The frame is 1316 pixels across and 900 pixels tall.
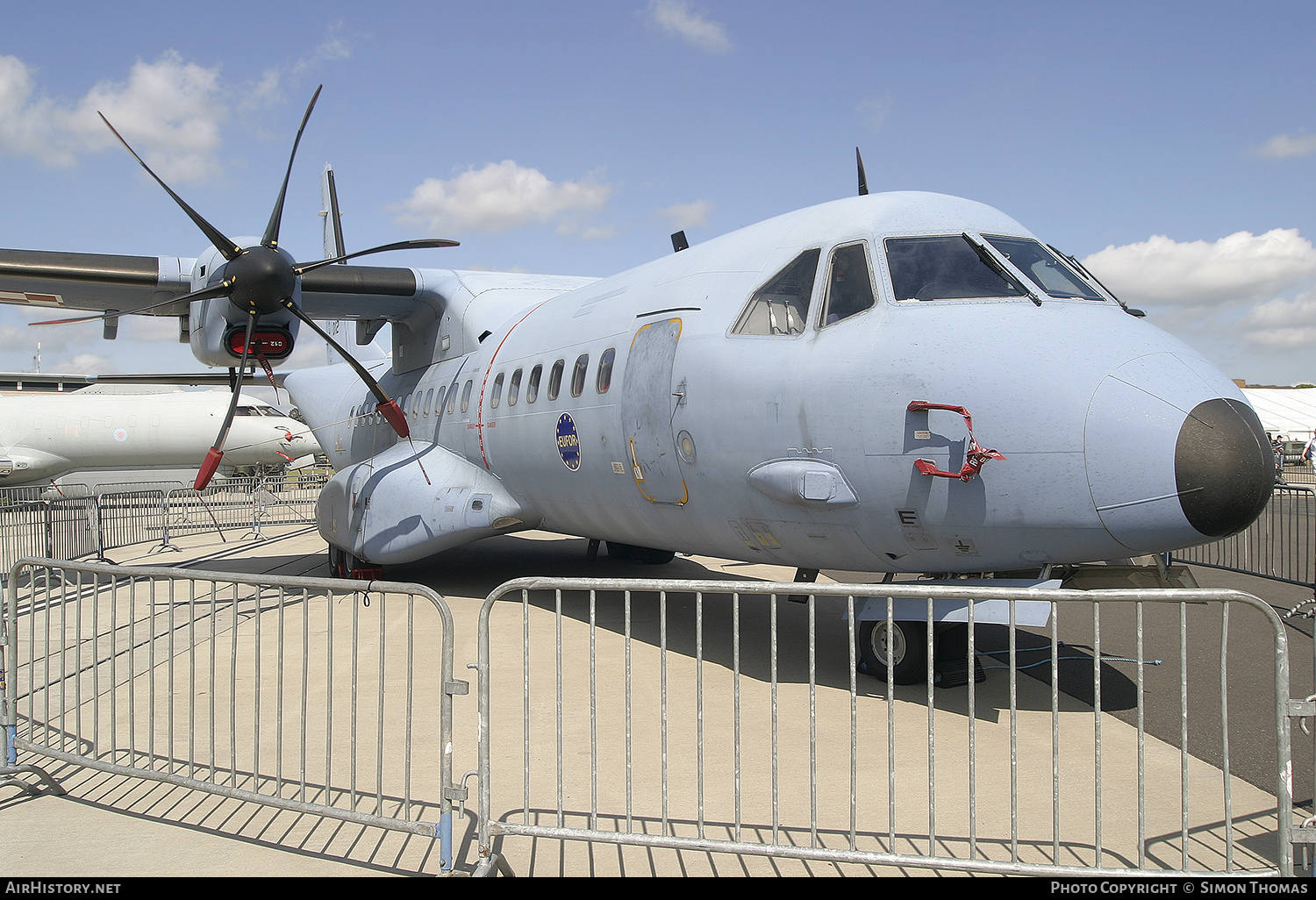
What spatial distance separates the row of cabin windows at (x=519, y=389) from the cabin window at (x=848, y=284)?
229 cm

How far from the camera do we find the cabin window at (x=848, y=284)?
5.89 meters

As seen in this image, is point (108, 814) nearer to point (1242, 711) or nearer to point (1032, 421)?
point (1032, 421)

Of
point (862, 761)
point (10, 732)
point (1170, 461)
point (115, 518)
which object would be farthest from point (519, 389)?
point (115, 518)

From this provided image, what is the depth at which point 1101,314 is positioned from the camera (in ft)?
18.1

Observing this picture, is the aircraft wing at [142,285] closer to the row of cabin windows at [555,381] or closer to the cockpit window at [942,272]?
the row of cabin windows at [555,381]

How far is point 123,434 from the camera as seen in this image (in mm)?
29578

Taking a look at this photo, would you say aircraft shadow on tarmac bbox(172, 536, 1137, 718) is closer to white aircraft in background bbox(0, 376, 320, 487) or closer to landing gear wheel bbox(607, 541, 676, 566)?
landing gear wheel bbox(607, 541, 676, 566)

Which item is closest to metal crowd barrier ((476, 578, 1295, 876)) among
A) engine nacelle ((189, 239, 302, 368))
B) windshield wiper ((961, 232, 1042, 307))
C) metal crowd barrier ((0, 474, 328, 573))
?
windshield wiper ((961, 232, 1042, 307))

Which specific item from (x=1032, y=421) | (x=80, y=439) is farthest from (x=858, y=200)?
(x=80, y=439)

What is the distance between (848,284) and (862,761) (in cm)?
316

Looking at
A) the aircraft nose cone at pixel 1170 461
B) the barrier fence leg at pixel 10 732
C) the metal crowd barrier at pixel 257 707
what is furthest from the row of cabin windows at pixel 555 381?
the barrier fence leg at pixel 10 732

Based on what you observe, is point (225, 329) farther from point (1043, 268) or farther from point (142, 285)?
point (1043, 268)

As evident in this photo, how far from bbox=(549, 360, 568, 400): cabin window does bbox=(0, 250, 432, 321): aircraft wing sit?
4.15 metres

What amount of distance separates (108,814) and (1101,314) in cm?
632
